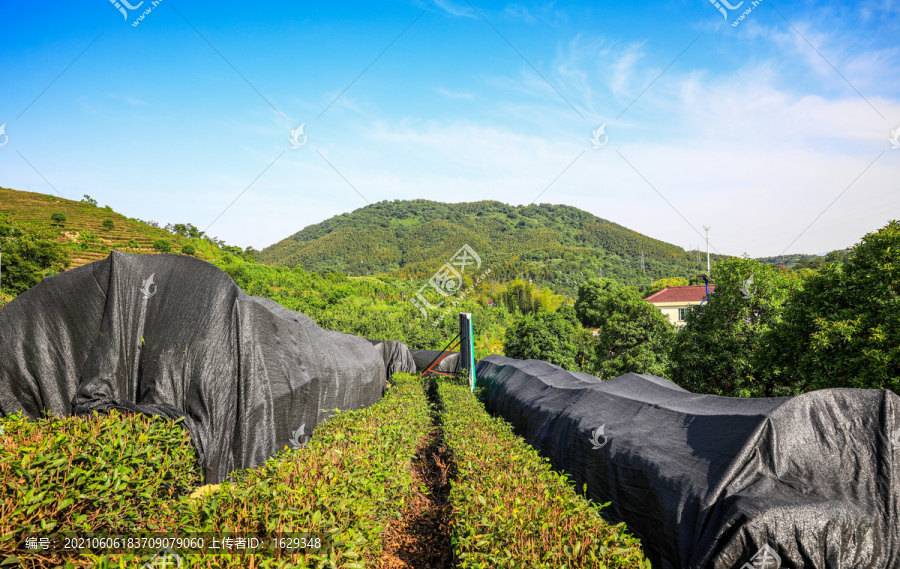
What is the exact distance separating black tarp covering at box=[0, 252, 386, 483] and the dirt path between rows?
181 cm

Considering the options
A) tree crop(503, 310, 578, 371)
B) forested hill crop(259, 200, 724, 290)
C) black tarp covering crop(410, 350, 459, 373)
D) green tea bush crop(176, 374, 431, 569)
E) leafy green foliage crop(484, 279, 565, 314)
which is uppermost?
forested hill crop(259, 200, 724, 290)

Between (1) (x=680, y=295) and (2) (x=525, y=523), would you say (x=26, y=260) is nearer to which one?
(2) (x=525, y=523)

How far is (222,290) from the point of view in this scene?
16.0 feet

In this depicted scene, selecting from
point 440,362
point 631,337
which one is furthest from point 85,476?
point 440,362

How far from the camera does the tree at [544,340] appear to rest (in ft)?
53.2

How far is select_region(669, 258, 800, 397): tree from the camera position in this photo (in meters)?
8.09

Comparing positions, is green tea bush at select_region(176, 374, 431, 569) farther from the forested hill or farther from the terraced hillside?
the forested hill

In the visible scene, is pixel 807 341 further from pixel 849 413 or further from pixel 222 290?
pixel 222 290

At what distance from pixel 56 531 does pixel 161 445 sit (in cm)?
140

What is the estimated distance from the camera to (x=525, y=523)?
8.39 feet

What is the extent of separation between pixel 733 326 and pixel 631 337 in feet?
14.7

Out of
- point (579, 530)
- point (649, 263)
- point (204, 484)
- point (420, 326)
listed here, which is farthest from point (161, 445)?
point (649, 263)

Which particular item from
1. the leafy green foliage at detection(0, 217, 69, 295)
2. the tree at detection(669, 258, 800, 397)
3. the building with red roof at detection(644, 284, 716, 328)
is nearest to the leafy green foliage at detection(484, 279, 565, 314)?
the building with red roof at detection(644, 284, 716, 328)

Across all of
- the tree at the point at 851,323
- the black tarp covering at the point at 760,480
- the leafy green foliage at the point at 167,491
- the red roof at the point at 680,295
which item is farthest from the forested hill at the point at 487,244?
the black tarp covering at the point at 760,480
